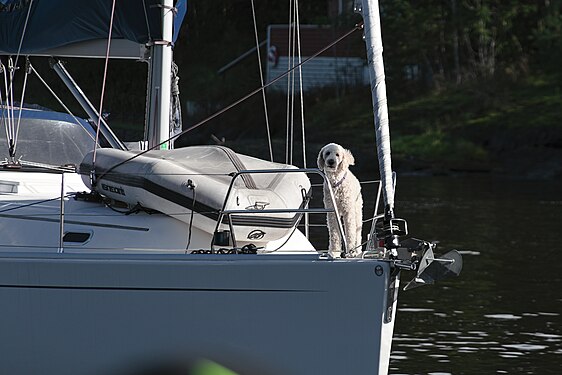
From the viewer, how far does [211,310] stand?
689cm

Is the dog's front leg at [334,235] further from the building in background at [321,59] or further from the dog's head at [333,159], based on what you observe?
the building in background at [321,59]

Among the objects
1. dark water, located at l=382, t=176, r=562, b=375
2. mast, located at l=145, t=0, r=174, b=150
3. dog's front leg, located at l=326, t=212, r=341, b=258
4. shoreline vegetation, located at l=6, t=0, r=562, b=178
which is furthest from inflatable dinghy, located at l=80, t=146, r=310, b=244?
shoreline vegetation, located at l=6, t=0, r=562, b=178

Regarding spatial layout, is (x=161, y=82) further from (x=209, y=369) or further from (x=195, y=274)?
(x=209, y=369)

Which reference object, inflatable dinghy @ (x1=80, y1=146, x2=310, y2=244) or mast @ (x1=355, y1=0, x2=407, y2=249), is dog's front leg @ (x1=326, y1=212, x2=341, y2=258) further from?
mast @ (x1=355, y1=0, x2=407, y2=249)

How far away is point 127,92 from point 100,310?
510cm

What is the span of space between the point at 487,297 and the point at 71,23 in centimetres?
530

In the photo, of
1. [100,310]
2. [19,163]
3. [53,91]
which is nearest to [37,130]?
[19,163]

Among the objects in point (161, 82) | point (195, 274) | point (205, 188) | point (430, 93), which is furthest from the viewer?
point (430, 93)

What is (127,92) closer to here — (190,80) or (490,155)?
(490,155)

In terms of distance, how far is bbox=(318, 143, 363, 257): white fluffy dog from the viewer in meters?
7.47

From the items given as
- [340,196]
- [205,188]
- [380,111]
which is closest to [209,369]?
[205,188]

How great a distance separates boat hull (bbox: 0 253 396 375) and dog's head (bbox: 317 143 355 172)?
0.77 meters

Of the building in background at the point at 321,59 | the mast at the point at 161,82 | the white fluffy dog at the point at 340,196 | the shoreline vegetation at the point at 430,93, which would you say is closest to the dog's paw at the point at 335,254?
the white fluffy dog at the point at 340,196

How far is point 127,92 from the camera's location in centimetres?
1184
